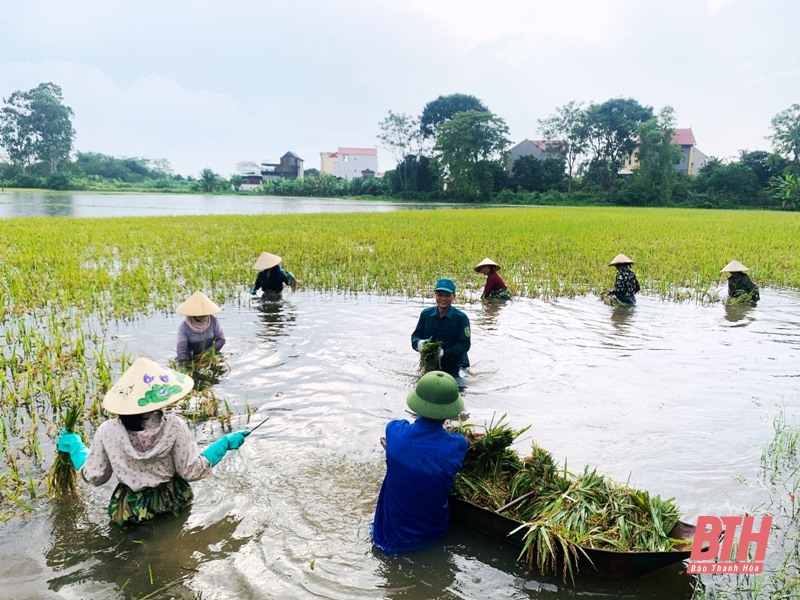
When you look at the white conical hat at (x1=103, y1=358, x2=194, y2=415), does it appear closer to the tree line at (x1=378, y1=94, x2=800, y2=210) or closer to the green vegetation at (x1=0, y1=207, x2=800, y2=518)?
the green vegetation at (x1=0, y1=207, x2=800, y2=518)

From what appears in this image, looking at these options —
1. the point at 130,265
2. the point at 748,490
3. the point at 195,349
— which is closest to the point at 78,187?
the point at 130,265

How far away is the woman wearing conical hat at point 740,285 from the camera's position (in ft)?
28.1

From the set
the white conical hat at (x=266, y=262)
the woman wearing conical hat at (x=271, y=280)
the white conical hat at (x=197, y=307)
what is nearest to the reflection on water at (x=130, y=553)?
the white conical hat at (x=197, y=307)

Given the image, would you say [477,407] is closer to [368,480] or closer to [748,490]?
[368,480]

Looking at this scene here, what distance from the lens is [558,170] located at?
51375 mm

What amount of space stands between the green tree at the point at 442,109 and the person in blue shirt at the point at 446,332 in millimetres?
60835

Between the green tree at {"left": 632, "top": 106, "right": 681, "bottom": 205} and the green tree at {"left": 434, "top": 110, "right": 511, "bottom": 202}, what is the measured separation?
12.7 m

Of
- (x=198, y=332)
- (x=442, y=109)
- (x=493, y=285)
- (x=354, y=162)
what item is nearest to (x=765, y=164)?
(x=442, y=109)

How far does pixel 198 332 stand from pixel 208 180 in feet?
222

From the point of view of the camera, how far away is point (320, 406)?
4852 millimetres

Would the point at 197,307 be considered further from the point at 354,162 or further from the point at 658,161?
the point at 354,162

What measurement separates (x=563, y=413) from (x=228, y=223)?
707 inches

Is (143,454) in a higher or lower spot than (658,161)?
lower

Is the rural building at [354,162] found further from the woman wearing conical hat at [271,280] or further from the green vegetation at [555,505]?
the green vegetation at [555,505]
